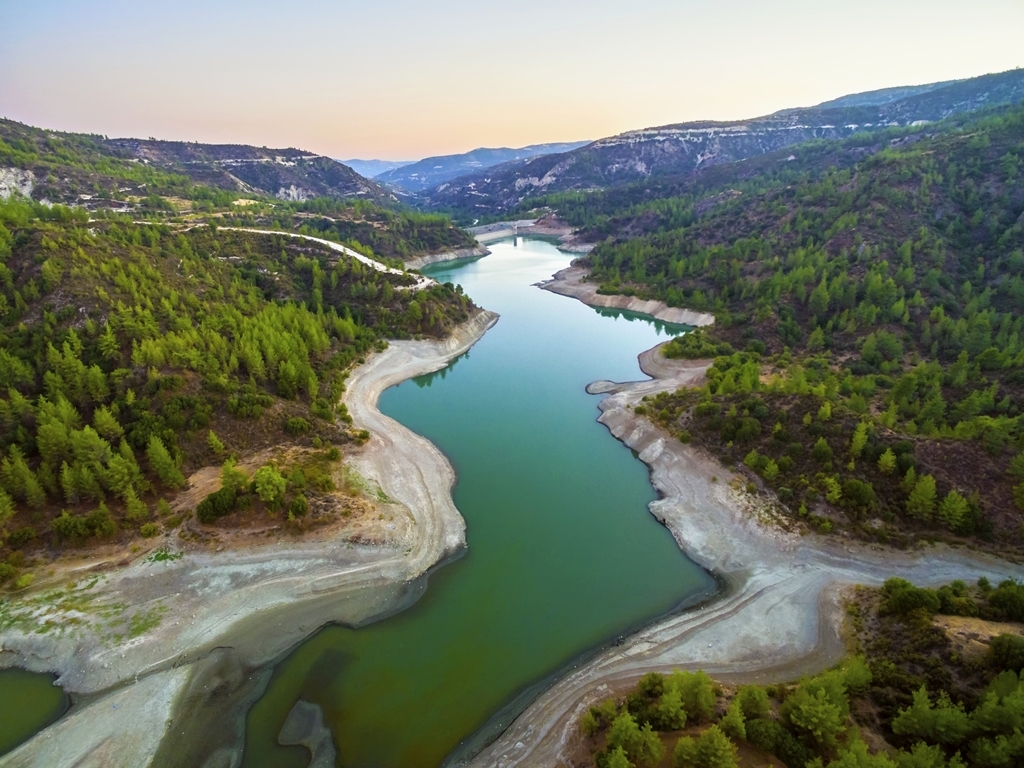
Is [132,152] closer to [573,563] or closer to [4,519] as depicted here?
[4,519]

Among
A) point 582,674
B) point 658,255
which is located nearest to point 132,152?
point 658,255

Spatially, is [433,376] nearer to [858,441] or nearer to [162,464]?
[162,464]

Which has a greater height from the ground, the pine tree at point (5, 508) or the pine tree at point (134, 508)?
the pine tree at point (5, 508)

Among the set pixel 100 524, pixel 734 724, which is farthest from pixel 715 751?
Result: pixel 100 524

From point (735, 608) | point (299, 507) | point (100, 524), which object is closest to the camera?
point (735, 608)

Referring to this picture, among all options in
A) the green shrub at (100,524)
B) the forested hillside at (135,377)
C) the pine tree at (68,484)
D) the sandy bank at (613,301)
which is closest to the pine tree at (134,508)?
the forested hillside at (135,377)

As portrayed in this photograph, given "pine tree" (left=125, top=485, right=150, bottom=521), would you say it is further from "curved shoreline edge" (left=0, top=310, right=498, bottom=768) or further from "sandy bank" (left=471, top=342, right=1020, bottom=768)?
"sandy bank" (left=471, top=342, right=1020, bottom=768)

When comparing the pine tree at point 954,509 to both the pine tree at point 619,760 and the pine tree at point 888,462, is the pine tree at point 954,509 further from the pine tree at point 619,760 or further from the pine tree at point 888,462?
the pine tree at point 619,760
